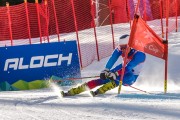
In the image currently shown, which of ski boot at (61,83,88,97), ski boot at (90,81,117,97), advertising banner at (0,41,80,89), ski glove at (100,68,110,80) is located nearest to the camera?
ski boot at (90,81,117,97)

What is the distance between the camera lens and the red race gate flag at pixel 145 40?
8.18m

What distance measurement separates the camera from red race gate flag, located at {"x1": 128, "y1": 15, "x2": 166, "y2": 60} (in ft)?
26.8

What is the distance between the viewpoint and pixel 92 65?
14250mm

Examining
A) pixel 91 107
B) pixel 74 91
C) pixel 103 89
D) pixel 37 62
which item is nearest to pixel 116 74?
pixel 103 89

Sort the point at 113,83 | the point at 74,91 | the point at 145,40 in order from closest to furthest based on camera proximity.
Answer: the point at 145,40, the point at 74,91, the point at 113,83

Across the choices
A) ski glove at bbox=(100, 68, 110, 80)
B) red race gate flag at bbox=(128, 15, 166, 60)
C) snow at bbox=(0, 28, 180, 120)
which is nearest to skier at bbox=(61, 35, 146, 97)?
ski glove at bbox=(100, 68, 110, 80)

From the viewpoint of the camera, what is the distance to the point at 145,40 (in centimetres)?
819

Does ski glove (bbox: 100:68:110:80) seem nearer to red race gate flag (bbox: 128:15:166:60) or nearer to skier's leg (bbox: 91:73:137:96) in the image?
skier's leg (bbox: 91:73:137:96)

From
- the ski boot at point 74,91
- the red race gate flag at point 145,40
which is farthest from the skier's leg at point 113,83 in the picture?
the red race gate flag at point 145,40

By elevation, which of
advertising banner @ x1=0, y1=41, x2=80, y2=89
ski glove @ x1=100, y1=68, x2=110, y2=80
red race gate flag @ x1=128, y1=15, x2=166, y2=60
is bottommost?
advertising banner @ x1=0, y1=41, x2=80, y2=89

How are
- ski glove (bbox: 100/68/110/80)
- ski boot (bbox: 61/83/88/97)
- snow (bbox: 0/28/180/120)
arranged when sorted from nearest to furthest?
snow (bbox: 0/28/180/120) < ski boot (bbox: 61/83/88/97) < ski glove (bbox: 100/68/110/80)

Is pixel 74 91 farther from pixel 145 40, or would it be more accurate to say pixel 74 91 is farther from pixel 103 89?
pixel 145 40

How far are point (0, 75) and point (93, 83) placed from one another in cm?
322

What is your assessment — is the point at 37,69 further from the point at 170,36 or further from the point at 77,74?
the point at 170,36
